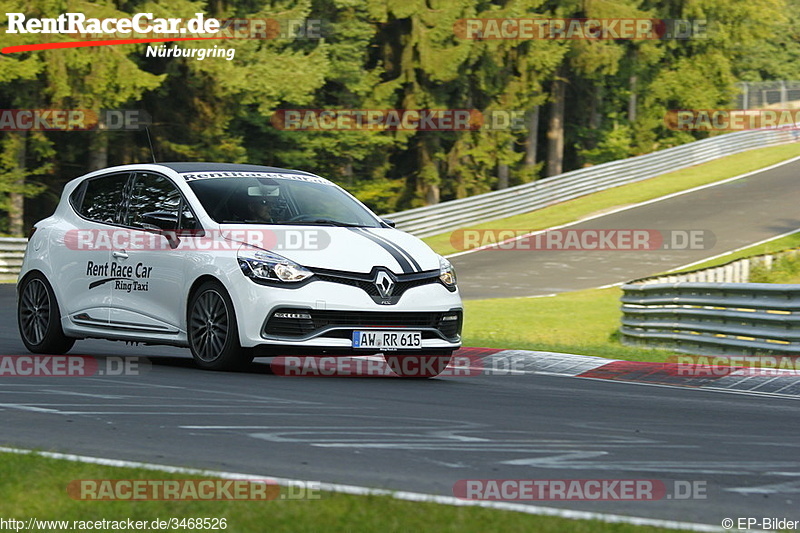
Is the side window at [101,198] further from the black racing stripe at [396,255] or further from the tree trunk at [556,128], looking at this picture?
the tree trunk at [556,128]

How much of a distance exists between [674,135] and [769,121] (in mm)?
6593

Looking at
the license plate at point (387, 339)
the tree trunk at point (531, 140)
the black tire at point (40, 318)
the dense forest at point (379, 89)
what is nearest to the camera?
the license plate at point (387, 339)

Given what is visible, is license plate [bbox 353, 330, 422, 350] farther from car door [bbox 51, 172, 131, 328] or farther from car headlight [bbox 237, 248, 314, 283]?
car door [bbox 51, 172, 131, 328]

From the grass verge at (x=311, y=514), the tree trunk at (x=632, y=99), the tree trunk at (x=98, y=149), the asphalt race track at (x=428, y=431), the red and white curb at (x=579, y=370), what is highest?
the tree trunk at (x=632, y=99)

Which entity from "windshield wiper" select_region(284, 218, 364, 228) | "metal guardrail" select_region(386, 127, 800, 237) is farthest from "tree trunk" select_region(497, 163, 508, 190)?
"windshield wiper" select_region(284, 218, 364, 228)

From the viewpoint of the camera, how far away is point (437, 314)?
11.2 metres

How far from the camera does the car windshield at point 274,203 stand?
11.5 metres

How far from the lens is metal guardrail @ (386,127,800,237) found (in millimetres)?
40719

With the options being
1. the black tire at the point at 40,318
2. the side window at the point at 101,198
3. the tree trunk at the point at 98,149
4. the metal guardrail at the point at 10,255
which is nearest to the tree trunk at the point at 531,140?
the tree trunk at the point at 98,149

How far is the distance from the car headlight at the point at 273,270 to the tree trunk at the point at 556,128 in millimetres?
52610

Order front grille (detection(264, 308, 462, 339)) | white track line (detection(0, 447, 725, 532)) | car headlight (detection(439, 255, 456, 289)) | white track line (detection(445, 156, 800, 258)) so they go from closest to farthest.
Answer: white track line (detection(0, 447, 725, 532))
front grille (detection(264, 308, 462, 339))
car headlight (detection(439, 255, 456, 289))
white track line (detection(445, 156, 800, 258))

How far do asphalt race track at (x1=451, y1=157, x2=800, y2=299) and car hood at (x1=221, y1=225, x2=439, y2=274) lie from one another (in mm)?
16280

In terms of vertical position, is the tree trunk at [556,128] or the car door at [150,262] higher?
the tree trunk at [556,128]

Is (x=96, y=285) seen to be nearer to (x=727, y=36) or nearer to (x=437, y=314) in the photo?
(x=437, y=314)
